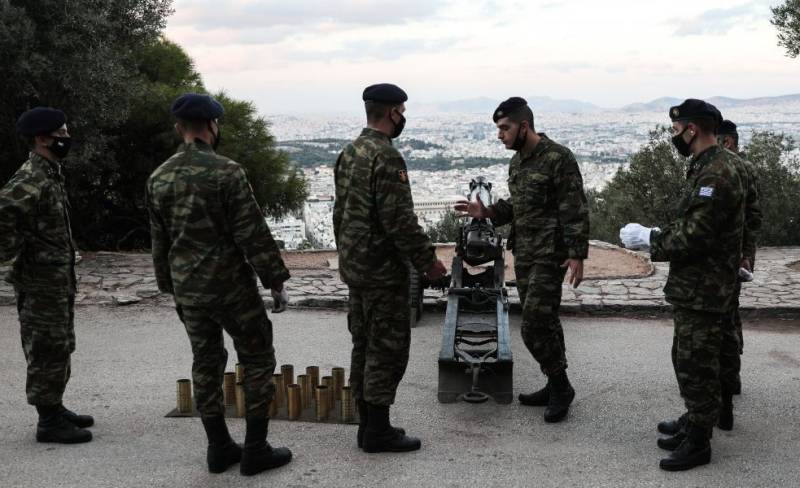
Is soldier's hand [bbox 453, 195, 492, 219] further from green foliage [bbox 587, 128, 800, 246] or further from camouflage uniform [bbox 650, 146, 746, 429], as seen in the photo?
green foliage [bbox 587, 128, 800, 246]

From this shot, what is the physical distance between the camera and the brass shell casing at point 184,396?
550cm

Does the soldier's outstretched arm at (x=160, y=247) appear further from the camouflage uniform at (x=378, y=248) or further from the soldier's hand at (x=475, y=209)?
the soldier's hand at (x=475, y=209)

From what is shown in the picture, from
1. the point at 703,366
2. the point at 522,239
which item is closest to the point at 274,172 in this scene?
the point at 522,239

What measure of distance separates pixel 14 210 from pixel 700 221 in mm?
3903

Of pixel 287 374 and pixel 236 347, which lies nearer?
pixel 236 347

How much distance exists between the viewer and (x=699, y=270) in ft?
15.1

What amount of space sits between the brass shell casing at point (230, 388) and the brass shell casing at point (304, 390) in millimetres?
472

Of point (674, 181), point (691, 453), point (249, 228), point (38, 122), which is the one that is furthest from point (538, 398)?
point (674, 181)

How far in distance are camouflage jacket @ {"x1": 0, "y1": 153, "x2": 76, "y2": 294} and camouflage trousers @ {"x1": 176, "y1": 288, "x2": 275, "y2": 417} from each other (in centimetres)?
101

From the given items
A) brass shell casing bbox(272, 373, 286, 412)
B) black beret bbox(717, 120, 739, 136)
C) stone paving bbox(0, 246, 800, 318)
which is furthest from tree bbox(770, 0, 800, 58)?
brass shell casing bbox(272, 373, 286, 412)

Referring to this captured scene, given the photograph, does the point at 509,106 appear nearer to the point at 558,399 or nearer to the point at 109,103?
the point at 558,399

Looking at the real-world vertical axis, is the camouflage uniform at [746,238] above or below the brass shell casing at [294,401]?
above

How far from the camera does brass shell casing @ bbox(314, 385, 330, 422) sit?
543cm

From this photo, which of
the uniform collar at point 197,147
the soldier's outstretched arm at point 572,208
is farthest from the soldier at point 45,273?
the soldier's outstretched arm at point 572,208
